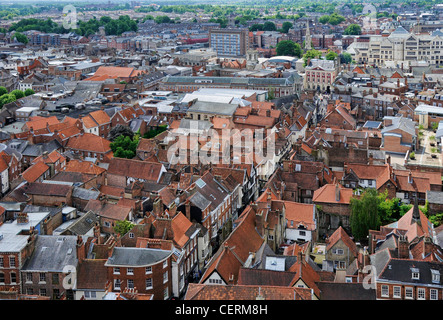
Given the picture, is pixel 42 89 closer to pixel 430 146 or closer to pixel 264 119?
pixel 264 119

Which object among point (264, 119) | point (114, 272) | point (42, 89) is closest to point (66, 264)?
point (114, 272)

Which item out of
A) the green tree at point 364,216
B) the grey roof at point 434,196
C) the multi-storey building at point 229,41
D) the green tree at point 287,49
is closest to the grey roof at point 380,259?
the green tree at point 364,216

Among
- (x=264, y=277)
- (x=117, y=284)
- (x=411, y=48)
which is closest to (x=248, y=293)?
(x=264, y=277)

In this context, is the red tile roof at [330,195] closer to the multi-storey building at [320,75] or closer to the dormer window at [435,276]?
the dormer window at [435,276]

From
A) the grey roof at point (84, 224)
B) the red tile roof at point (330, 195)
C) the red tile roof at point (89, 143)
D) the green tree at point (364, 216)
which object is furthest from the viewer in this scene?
the red tile roof at point (89, 143)

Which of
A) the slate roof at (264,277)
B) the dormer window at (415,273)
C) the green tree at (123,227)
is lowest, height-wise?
the green tree at (123,227)

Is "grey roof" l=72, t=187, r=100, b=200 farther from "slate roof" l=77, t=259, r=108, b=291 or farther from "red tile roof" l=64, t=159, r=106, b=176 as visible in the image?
"slate roof" l=77, t=259, r=108, b=291
